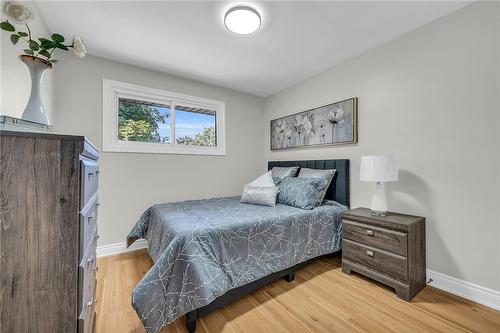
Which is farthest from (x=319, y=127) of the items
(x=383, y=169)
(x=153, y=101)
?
(x=153, y=101)

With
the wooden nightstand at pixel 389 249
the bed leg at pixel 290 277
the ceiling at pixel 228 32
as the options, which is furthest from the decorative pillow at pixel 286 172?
the ceiling at pixel 228 32

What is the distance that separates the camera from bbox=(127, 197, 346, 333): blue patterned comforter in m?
1.35

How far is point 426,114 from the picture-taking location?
202 cm

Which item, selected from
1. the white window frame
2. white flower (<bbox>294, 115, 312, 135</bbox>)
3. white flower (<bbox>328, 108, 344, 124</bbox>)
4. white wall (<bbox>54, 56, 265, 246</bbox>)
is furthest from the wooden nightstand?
the white window frame

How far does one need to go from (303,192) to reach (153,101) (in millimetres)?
2436

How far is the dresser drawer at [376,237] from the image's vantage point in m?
1.80


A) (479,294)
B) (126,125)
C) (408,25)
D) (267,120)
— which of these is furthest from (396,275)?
(126,125)

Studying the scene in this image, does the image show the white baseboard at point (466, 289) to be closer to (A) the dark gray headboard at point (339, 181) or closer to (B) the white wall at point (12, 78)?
(A) the dark gray headboard at point (339, 181)

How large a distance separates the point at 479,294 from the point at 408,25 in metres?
2.47

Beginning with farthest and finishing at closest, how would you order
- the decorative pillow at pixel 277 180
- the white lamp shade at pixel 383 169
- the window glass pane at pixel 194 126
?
the window glass pane at pixel 194 126 < the decorative pillow at pixel 277 180 < the white lamp shade at pixel 383 169

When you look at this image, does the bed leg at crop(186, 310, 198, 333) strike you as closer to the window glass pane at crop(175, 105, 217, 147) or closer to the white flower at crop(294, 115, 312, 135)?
the window glass pane at crop(175, 105, 217, 147)

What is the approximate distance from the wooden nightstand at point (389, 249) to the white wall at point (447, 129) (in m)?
0.24

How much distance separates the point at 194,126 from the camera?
340cm

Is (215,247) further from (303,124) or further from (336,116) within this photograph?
(303,124)
